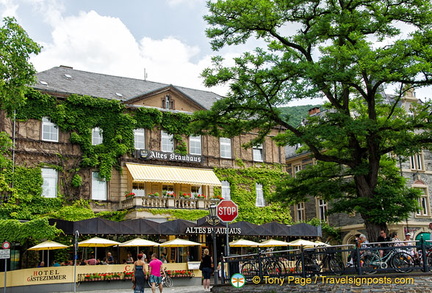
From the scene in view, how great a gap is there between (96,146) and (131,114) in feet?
12.2

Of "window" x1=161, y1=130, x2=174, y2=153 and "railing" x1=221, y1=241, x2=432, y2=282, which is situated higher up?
"window" x1=161, y1=130, x2=174, y2=153

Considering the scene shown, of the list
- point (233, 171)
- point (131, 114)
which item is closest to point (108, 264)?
point (131, 114)

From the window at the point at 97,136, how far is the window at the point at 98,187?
→ 7.14 feet

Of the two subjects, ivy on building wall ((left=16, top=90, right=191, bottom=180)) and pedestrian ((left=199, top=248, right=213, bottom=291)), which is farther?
ivy on building wall ((left=16, top=90, right=191, bottom=180))

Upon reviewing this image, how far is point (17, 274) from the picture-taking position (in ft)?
88.9

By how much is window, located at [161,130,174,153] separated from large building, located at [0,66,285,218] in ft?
0.21

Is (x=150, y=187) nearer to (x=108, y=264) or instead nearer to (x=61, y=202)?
(x=61, y=202)

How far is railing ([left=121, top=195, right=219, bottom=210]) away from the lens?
36000 millimetres

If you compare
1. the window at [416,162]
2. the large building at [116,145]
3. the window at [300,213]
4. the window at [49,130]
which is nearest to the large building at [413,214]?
the window at [416,162]

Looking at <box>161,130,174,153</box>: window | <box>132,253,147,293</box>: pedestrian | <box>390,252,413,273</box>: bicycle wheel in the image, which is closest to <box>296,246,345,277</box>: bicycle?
<box>390,252,413,273</box>: bicycle wheel

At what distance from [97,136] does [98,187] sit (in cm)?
349

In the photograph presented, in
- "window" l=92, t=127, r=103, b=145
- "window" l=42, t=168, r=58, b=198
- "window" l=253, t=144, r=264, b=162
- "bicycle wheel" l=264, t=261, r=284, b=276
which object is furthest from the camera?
"window" l=253, t=144, r=264, b=162

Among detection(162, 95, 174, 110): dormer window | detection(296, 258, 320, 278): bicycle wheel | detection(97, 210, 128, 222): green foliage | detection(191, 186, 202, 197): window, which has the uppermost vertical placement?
detection(162, 95, 174, 110): dormer window

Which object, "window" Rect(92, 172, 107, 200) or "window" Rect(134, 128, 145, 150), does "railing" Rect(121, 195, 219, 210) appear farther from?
"window" Rect(134, 128, 145, 150)
